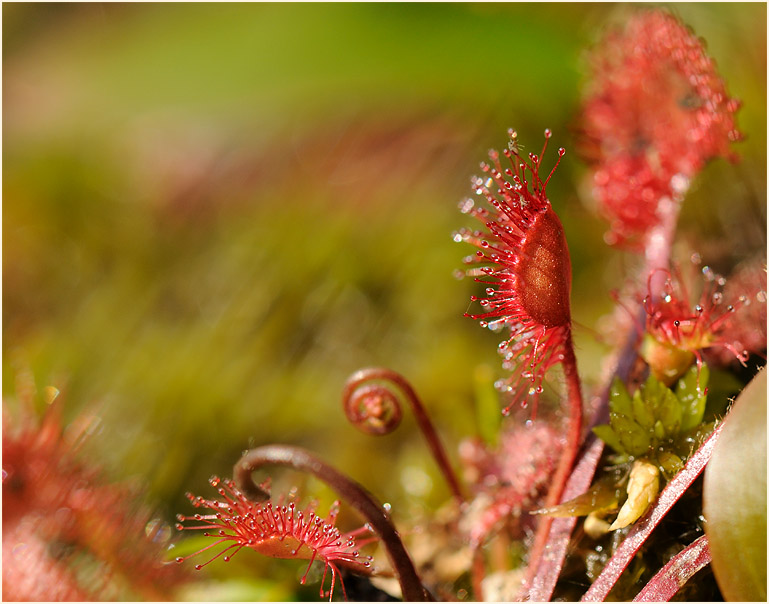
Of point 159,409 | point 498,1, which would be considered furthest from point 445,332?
point 498,1

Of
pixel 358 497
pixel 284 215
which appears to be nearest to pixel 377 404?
pixel 358 497

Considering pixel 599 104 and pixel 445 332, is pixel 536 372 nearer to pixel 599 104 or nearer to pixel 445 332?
pixel 599 104

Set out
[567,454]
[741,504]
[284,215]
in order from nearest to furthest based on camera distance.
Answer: [741,504] → [567,454] → [284,215]

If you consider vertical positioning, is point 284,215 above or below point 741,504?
below

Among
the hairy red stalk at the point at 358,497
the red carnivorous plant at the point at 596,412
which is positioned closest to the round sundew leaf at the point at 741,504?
the red carnivorous plant at the point at 596,412

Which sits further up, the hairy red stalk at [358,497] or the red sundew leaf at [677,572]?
the red sundew leaf at [677,572]

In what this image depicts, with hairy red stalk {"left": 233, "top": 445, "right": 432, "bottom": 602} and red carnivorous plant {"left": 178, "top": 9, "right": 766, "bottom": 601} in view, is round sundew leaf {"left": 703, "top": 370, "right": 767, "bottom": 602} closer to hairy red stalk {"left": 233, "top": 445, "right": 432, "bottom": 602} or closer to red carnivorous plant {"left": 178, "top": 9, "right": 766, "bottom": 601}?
red carnivorous plant {"left": 178, "top": 9, "right": 766, "bottom": 601}

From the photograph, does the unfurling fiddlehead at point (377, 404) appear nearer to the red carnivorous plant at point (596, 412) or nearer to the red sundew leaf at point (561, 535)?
the red carnivorous plant at point (596, 412)

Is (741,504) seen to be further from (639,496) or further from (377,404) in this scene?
(377,404)
